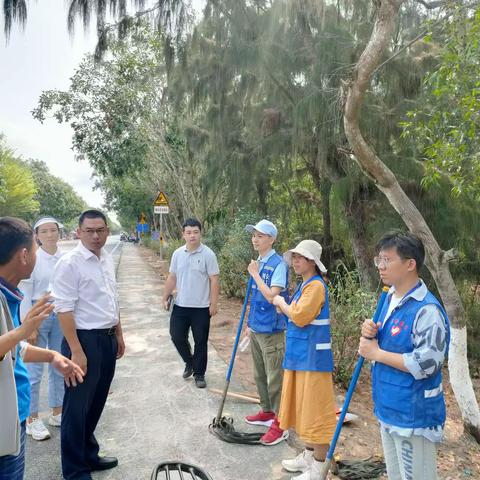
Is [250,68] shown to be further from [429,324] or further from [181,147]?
[181,147]

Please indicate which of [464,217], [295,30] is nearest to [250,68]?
[295,30]

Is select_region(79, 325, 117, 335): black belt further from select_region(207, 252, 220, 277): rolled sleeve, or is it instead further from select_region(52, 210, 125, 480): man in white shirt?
select_region(207, 252, 220, 277): rolled sleeve

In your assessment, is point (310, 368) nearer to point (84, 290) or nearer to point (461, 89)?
point (84, 290)

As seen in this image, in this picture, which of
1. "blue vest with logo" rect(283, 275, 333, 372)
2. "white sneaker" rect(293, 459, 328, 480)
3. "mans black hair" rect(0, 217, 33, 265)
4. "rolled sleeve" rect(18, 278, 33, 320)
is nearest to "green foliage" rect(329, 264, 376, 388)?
"blue vest with logo" rect(283, 275, 333, 372)

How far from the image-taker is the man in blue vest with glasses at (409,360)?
6.06 ft

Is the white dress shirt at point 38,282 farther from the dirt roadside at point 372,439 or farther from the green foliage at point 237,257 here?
the green foliage at point 237,257

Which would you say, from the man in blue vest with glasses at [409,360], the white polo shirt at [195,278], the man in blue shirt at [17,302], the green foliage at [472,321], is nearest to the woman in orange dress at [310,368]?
the man in blue vest with glasses at [409,360]

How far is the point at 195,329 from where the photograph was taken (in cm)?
438

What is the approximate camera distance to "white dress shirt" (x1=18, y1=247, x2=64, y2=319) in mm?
3346

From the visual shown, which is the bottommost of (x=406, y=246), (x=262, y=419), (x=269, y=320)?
(x=262, y=419)

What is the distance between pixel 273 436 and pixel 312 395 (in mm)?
802

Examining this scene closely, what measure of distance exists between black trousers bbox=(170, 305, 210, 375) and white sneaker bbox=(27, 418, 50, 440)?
149cm

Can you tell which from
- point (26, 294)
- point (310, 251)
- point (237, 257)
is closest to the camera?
point (310, 251)

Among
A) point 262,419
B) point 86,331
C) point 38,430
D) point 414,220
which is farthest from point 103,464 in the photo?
point 414,220
